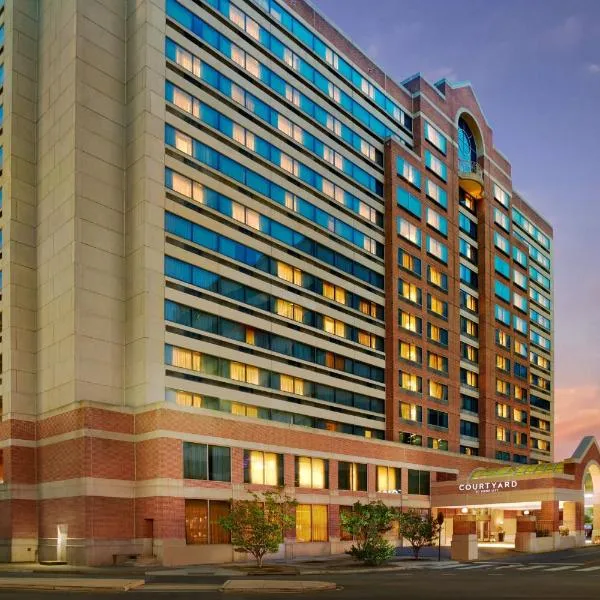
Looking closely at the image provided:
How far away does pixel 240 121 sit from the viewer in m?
66.9

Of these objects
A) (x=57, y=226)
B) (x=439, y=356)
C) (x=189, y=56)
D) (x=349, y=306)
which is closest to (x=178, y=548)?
(x=57, y=226)

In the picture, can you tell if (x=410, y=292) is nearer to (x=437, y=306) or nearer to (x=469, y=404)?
(x=437, y=306)

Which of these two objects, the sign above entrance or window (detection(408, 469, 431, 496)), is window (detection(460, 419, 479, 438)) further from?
the sign above entrance

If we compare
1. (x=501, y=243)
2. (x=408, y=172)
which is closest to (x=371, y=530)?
(x=408, y=172)

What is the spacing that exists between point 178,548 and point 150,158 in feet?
91.8

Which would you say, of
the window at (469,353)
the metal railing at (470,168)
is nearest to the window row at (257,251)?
the window at (469,353)

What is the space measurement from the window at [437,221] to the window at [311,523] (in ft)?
121

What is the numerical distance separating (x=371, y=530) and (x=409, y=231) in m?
43.7

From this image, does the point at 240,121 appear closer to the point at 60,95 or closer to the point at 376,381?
the point at 60,95

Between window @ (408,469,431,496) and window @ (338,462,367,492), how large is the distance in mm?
8085

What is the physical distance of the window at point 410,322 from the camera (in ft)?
274

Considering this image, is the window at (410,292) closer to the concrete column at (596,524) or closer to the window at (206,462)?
the concrete column at (596,524)

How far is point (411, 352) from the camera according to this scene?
84.6 metres

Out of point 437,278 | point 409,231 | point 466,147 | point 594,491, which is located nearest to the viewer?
point 594,491
